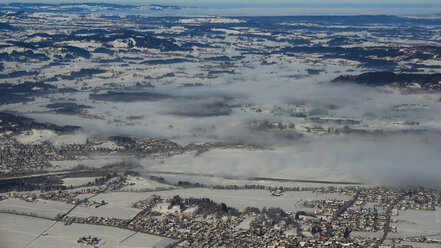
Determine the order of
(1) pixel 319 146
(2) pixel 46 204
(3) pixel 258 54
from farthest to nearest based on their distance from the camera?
(3) pixel 258 54, (1) pixel 319 146, (2) pixel 46 204

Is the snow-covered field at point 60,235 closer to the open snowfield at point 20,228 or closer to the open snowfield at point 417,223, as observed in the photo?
the open snowfield at point 20,228

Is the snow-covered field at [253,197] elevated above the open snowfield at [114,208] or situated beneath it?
elevated above

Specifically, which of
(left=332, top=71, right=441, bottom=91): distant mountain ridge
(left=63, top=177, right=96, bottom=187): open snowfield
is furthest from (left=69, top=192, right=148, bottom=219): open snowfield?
(left=332, top=71, right=441, bottom=91): distant mountain ridge

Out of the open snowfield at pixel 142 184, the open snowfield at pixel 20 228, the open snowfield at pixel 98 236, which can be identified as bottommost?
the open snowfield at pixel 142 184

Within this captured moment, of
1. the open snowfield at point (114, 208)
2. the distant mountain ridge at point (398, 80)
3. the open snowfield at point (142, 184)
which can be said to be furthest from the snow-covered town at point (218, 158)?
the distant mountain ridge at point (398, 80)

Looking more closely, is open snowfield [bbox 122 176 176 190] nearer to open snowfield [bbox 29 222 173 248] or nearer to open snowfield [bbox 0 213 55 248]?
open snowfield [bbox 29 222 173 248]

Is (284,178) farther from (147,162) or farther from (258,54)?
(258,54)

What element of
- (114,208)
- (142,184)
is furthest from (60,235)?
(142,184)

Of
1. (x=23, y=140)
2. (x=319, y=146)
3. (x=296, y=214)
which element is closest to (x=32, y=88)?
(x=23, y=140)
